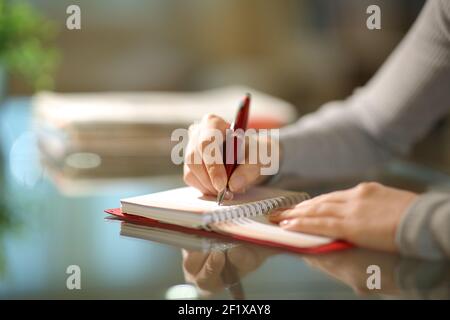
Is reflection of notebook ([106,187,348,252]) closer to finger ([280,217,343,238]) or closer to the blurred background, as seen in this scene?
finger ([280,217,343,238])

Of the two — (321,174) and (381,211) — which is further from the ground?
(321,174)

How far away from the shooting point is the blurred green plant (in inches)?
61.7

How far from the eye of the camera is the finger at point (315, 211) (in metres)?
0.75

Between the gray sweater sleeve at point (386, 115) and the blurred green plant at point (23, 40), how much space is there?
26.6 inches

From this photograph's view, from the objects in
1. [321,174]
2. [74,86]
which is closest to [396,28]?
[74,86]

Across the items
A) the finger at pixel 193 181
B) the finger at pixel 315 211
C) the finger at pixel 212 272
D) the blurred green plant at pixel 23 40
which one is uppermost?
the blurred green plant at pixel 23 40

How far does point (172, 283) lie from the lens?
2.24 ft

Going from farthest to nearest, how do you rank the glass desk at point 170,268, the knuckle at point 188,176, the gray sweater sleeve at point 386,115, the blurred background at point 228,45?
1. the blurred background at point 228,45
2. the gray sweater sleeve at point 386,115
3. the knuckle at point 188,176
4. the glass desk at point 170,268

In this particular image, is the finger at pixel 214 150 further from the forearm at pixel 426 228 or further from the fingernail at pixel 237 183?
the forearm at pixel 426 228

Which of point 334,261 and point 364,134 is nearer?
point 334,261

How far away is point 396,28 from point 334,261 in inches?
138

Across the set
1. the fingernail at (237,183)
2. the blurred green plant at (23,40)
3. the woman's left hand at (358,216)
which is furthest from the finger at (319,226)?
the blurred green plant at (23,40)

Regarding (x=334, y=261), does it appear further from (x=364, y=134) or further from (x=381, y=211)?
(x=364, y=134)

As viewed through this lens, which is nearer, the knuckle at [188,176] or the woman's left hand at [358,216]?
the woman's left hand at [358,216]
